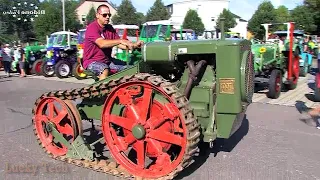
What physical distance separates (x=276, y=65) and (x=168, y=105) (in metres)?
7.73

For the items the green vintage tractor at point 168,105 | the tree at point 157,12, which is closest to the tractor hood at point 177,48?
the green vintage tractor at point 168,105

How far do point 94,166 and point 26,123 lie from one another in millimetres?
3246

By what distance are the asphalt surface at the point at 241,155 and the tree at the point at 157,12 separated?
57.2 meters

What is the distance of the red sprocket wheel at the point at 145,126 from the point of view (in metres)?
3.69

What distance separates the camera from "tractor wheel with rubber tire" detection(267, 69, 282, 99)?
9258mm

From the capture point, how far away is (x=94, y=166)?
4191mm

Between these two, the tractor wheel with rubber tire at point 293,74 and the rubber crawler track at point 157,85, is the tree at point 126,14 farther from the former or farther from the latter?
Result: the rubber crawler track at point 157,85

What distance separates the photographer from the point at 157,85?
3.63 metres

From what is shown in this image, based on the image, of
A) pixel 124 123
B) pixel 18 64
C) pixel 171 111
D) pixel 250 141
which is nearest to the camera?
pixel 171 111

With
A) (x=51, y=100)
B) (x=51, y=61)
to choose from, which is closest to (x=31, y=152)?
(x=51, y=100)

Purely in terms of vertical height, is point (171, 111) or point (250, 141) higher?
point (171, 111)

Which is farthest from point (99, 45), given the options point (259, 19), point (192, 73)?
point (259, 19)

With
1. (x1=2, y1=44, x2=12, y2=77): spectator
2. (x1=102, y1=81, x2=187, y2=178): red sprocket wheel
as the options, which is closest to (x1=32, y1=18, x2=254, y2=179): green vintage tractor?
(x1=102, y1=81, x2=187, y2=178): red sprocket wheel

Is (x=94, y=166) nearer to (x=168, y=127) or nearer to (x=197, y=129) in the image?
(x=168, y=127)
